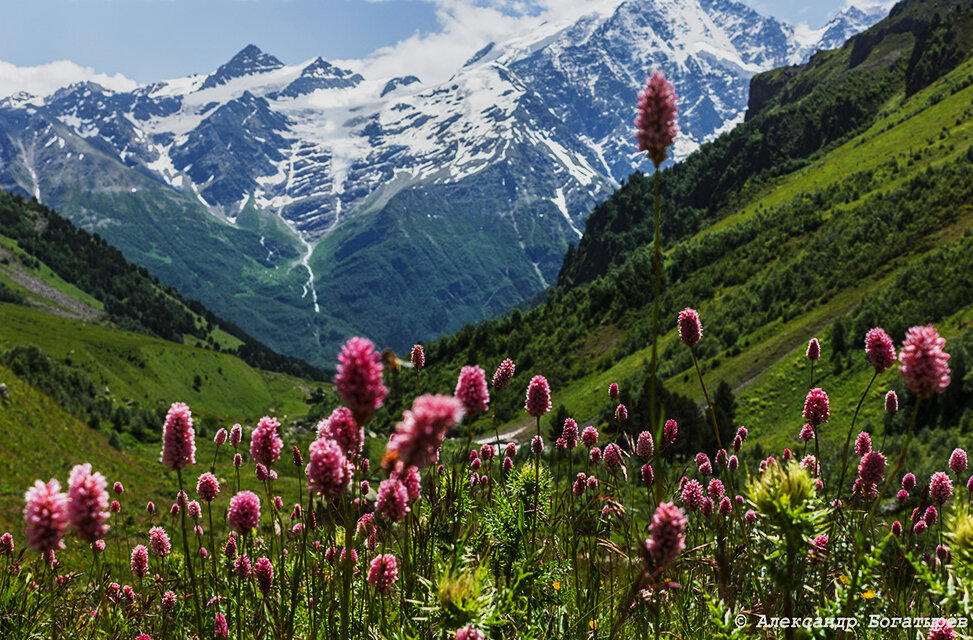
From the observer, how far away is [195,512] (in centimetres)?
663

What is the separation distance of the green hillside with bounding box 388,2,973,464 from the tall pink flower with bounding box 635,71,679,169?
863 centimetres

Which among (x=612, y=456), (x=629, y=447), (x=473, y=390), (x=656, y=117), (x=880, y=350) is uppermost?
(x=656, y=117)

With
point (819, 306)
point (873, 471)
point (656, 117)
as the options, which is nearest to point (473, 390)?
point (656, 117)

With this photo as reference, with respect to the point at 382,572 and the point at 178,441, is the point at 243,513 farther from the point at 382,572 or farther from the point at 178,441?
the point at 382,572

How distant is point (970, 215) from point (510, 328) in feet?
210

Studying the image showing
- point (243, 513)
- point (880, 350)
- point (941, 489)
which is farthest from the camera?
point (941, 489)

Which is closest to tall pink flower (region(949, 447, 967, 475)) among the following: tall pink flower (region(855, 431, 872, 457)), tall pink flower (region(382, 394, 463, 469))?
tall pink flower (region(855, 431, 872, 457))

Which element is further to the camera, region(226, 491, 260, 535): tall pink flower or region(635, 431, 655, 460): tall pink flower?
region(635, 431, 655, 460): tall pink flower

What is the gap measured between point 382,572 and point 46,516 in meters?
A: 2.21

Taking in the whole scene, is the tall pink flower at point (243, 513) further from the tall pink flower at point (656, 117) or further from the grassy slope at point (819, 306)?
the grassy slope at point (819, 306)

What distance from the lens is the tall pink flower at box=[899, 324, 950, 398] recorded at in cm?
267

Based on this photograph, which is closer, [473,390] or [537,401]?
[473,390]

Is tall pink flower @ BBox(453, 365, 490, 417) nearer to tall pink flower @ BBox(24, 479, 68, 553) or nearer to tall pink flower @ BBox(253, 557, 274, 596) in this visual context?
tall pink flower @ BBox(24, 479, 68, 553)

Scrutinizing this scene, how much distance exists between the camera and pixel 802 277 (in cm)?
5700
